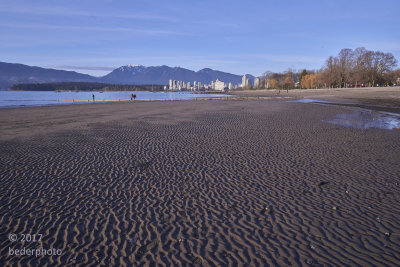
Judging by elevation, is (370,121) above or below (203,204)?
above

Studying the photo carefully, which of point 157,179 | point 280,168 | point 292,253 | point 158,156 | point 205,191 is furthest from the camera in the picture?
point 158,156

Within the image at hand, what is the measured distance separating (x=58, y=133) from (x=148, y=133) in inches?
252

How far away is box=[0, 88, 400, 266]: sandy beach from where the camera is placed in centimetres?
456

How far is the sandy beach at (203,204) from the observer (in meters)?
4.56

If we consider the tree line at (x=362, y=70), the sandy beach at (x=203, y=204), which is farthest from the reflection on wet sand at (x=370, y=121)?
the tree line at (x=362, y=70)

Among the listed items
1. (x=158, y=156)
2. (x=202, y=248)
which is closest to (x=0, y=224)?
(x=202, y=248)

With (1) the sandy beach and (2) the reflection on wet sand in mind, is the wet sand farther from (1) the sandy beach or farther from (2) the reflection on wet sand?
(1) the sandy beach

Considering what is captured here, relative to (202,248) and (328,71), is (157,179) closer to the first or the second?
(202,248)

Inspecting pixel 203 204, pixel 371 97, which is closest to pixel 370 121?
pixel 203 204

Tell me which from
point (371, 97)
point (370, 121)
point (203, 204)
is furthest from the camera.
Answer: point (371, 97)

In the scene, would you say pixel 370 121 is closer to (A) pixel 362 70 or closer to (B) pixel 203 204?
(B) pixel 203 204

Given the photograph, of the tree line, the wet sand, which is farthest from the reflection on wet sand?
the tree line

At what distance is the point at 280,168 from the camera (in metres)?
9.33

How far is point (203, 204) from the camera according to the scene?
21.4 feet
